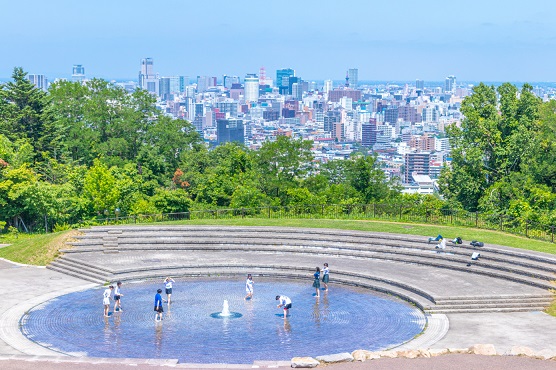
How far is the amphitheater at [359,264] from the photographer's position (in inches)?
1204

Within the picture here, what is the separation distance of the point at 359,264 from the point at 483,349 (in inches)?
567

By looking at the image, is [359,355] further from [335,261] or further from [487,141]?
[487,141]

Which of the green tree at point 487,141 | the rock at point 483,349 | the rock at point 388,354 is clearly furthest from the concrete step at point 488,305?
the green tree at point 487,141

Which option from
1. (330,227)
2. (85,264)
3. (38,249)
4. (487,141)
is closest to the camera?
(85,264)

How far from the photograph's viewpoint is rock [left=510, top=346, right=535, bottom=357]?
23.5 metres

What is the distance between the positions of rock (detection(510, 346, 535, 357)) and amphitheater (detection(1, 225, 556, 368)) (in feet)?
6.43

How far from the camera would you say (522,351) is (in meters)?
23.7

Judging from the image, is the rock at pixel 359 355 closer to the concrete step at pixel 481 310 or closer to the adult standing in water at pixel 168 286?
the concrete step at pixel 481 310

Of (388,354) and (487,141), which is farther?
(487,141)

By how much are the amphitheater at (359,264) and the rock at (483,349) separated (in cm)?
174

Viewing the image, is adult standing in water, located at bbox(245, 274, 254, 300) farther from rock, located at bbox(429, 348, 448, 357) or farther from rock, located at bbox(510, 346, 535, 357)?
rock, located at bbox(510, 346, 535, 357)

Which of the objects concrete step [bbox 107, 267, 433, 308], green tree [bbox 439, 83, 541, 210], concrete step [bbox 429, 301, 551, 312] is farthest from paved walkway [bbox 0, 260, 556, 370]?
green tree [bbox 439, 83, 541, 210]

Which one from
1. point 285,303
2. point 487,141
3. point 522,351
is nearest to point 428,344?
point 522,351

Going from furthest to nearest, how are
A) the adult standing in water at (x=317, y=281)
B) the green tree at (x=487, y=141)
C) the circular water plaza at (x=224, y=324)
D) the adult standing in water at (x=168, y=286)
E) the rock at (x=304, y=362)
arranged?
1. the green tree at (x=487, y=141)
2. the adult standing in water at (x=317, y=281)
3. the adult standing in water at (x=168, y=286)
4. the circular water plaza at (x=224, y=324)
5. the rock at (x=304, y=362)
